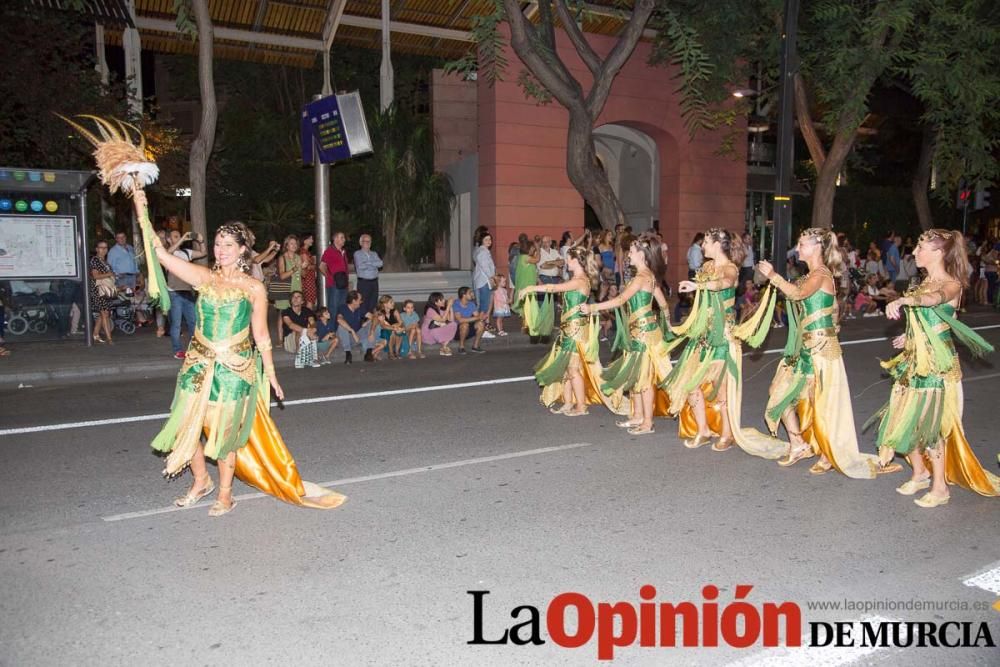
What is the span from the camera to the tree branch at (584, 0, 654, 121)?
624 inches

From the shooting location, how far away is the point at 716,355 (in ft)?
23.4

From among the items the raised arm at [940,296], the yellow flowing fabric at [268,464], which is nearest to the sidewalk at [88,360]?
the yellow flowing fabric at [268,464]

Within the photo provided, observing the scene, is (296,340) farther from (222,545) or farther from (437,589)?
(437,589)

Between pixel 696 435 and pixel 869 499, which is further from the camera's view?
pixel 696 435

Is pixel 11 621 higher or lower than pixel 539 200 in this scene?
lower

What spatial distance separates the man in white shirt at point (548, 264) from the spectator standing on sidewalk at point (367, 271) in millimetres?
2878

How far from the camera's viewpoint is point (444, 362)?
1226cm

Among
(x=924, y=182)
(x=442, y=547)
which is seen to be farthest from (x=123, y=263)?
(x=924, y=182)

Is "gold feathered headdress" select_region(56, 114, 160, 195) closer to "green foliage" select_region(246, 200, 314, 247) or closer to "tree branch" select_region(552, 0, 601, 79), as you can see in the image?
"tree branch" select_region(552, 0, 601, 79)

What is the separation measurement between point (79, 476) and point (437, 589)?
11.2ft

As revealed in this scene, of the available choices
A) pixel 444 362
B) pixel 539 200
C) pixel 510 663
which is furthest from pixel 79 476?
pixel 539 200

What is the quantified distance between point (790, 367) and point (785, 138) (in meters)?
8.84

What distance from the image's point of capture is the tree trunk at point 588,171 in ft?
54.2

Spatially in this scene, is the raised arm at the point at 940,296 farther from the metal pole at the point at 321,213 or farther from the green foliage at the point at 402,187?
the green foliage at the point at 402,187
